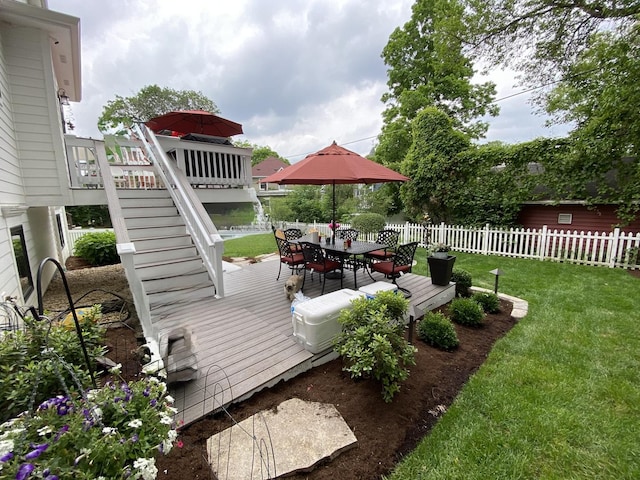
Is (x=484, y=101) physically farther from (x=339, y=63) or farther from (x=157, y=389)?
(x=157, y=389)

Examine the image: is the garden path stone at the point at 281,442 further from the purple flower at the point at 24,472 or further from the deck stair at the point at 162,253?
the deck stair at the point at 162,253

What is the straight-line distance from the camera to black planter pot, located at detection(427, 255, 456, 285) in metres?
4.79

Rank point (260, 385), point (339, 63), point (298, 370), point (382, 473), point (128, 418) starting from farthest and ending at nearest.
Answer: point (339, 63) → point (298, 370) → point (260, 385) → point (382, 473) → point (128, 418)

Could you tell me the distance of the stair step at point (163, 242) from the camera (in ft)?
15.1

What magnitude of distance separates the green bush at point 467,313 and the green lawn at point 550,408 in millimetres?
444

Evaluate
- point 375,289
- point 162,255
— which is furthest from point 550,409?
point 162,255

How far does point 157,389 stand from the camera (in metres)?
1.50

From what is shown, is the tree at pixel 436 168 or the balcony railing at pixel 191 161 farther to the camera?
the tree at pixel 436 168

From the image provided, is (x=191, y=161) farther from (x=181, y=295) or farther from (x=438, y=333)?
(x=438, y=333)

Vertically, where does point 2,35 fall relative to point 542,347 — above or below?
above

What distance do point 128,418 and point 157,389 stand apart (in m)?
0.17

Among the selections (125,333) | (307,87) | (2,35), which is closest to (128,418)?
(125,333)

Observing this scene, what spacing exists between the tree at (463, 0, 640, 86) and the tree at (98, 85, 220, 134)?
971 inches

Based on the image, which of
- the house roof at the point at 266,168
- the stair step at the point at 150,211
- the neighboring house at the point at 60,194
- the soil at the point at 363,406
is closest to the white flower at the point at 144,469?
the soil at the point at 363,406
